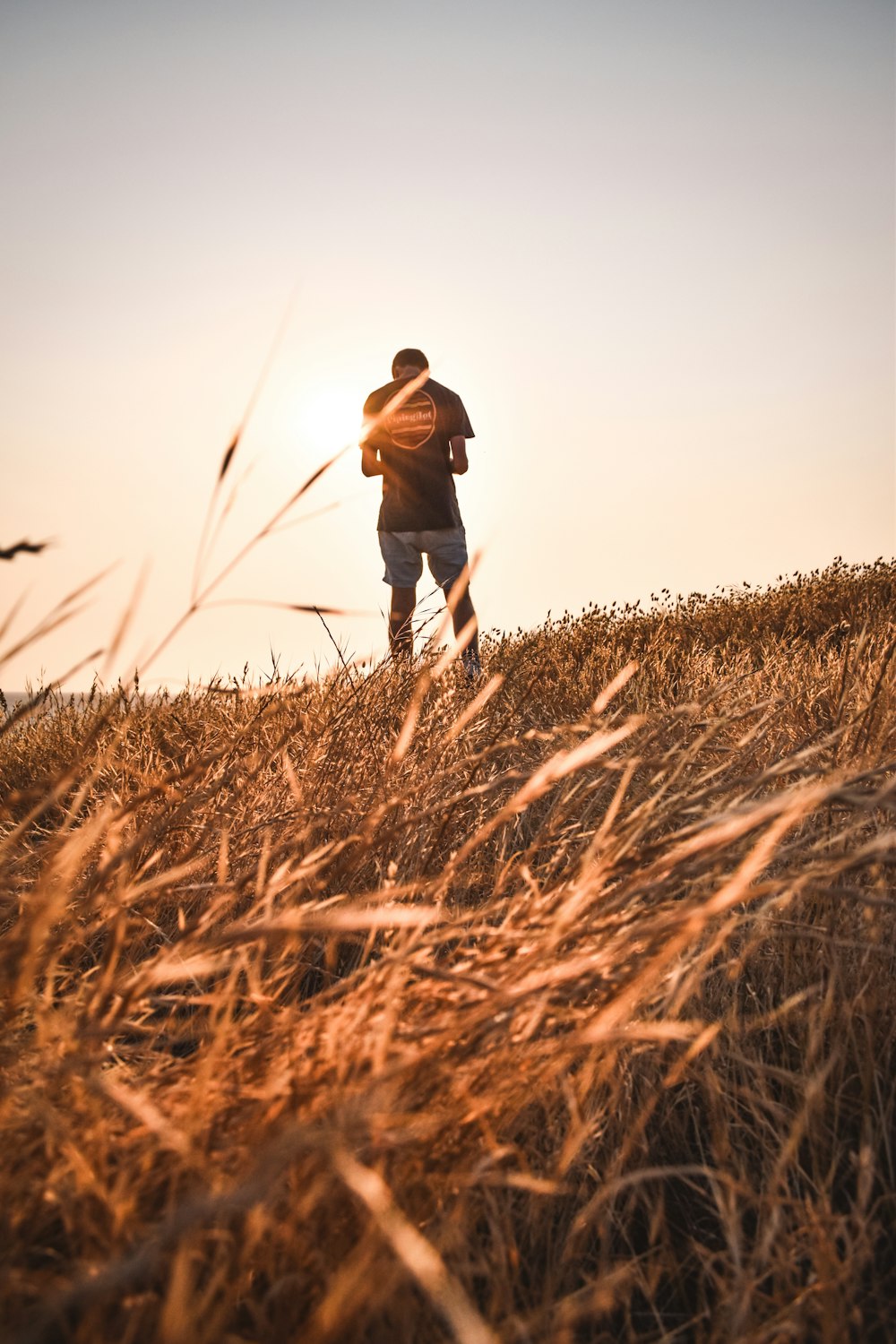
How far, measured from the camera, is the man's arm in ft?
17.7

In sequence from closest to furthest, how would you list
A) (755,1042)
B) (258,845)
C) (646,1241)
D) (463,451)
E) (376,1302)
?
1. (376,1302)
2. (646,1241)
3. (755,1042)
4. (258,845)
5. (463,451)

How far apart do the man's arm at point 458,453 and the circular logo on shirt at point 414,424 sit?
0.51 feet

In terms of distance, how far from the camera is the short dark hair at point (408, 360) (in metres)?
5.43

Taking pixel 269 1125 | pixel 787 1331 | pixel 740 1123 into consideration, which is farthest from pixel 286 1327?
pixel 740 1123

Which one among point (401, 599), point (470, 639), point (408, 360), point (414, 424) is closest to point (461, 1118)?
point (470, 639)

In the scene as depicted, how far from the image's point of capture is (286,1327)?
63cm

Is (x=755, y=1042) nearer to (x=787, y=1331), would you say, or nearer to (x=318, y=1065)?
(x=787, y=1331)

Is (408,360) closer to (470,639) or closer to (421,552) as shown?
(421,552)

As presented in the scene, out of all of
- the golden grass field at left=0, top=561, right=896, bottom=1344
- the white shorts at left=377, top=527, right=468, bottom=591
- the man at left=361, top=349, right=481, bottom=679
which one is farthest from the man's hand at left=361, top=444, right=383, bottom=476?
the golden grass field at left=0, top=561, right=896, bottom=1344

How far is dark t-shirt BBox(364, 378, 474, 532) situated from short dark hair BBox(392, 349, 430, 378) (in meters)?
0.15

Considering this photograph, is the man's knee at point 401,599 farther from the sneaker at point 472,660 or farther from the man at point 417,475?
the sneaker at point 472,660

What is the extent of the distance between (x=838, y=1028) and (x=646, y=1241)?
0.37 meters

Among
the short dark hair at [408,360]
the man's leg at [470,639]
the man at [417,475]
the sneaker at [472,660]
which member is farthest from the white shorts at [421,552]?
the sneaker at [472,660]

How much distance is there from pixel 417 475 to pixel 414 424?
39 centimetres
